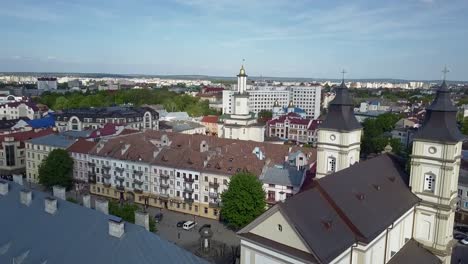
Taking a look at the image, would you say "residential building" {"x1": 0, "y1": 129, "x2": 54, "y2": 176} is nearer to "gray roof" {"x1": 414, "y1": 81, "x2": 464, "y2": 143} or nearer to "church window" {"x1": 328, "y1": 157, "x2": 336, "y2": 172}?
"church window" {"x1": 328, "y1": 157, "x2": 336, "y2": 172}

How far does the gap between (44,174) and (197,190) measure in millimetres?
22724

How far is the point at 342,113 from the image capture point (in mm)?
40312

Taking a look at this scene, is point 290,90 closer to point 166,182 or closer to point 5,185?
point 166,182

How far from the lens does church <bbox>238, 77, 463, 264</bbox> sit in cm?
2466

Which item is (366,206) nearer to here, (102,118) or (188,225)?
(188,225)

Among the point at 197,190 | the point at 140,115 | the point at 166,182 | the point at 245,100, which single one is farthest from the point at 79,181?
the point at 140,115

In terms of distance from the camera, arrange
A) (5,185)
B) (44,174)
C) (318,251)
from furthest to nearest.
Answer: (44,174)
(5,185)
(318,251)

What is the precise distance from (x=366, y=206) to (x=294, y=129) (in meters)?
83.2

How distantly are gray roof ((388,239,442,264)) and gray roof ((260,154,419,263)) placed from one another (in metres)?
3.61

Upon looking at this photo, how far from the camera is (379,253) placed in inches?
1169

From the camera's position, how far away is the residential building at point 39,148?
6669cm

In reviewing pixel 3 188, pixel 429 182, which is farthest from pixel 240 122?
pixel 3 188

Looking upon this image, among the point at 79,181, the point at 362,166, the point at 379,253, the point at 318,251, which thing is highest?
the point at 362,166

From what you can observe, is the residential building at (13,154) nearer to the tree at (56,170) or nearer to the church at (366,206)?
the tree at (56,170)
